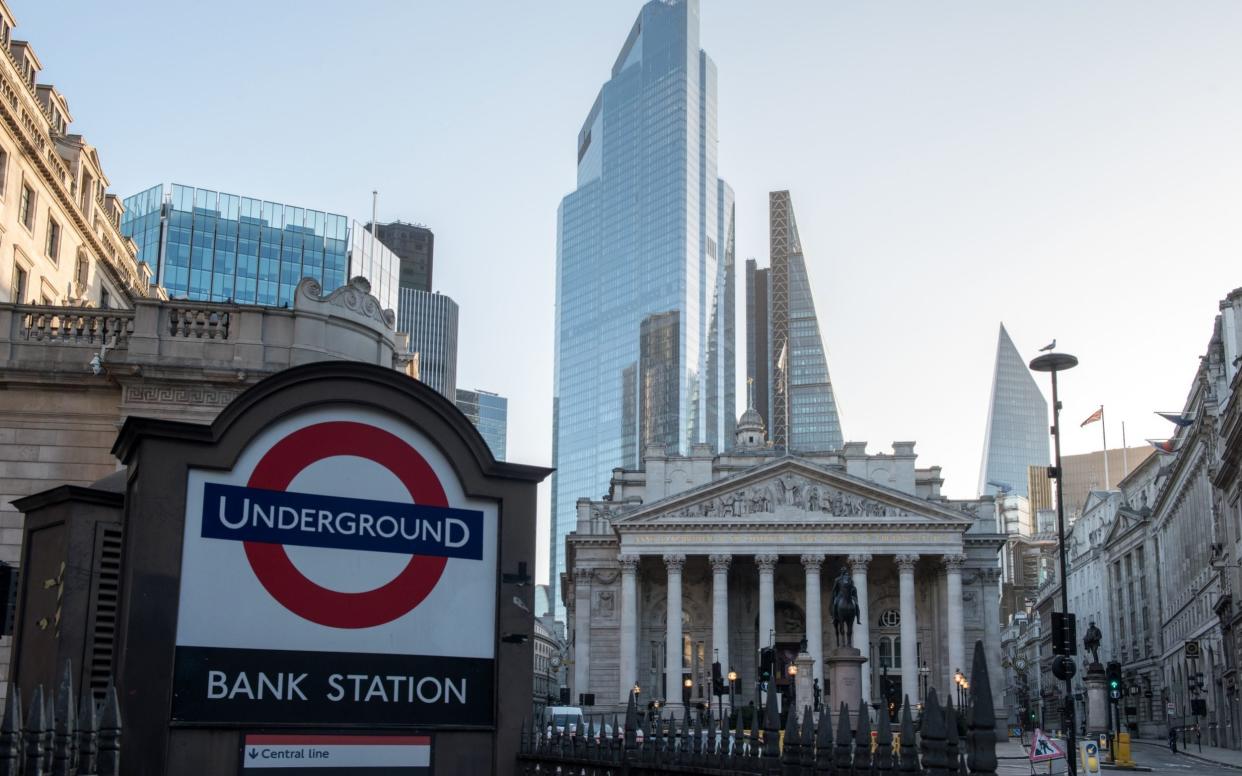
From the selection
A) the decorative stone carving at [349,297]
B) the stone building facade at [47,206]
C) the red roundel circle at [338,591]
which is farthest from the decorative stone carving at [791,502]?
the red roundel circle at [338,591]

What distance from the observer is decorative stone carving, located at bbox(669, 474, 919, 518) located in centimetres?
8838

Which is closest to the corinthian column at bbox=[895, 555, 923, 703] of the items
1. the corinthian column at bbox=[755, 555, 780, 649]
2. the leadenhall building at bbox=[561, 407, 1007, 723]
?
the leadenhall building at bbox=[561, 407, 1007, 723]

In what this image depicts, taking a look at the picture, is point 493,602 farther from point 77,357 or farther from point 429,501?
point 77,357

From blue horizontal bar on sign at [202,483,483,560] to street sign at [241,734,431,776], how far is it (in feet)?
5.58

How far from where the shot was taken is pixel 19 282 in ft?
116

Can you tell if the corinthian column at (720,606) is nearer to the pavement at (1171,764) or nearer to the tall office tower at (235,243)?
the pavement at (1171,764)

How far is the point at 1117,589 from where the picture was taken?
117m

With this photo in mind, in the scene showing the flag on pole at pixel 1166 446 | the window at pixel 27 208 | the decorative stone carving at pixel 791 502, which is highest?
the flag on pole at pixel 1166 446

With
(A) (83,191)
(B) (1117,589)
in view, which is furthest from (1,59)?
(B) (1117,589)

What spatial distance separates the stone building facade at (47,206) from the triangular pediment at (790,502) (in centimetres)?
4437

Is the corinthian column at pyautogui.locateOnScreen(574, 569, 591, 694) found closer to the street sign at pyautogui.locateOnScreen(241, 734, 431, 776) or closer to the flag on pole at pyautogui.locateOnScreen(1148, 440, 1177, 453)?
the flag on pole at pyautogui.locateOnScreen(1148, 440, 1177, 453)

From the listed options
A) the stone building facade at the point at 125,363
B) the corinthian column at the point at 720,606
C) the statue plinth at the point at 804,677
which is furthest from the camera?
the corinthian column at the point at 720,606

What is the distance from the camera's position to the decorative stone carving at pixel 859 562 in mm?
87438

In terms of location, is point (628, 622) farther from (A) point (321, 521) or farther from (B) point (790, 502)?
(A) point (321, 521)
